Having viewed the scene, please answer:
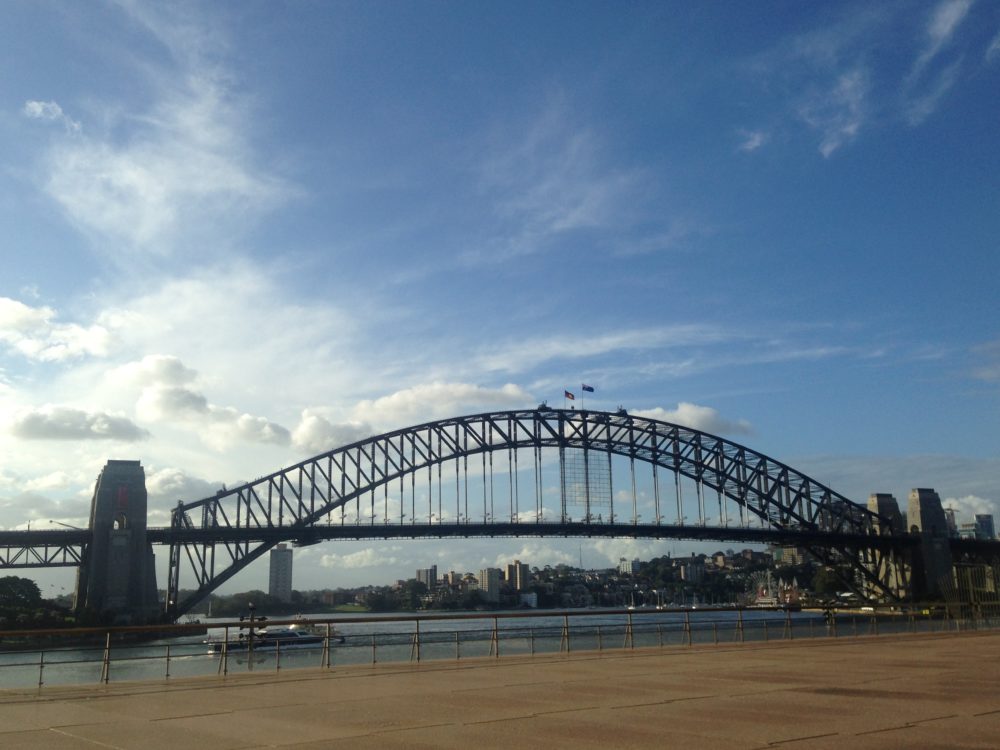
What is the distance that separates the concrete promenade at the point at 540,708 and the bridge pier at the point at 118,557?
6715 cm

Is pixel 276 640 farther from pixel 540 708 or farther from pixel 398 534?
pixel 398 534

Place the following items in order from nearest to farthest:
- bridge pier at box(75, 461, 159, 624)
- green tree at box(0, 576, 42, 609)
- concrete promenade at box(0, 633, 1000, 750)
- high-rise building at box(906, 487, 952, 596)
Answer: concrete promenade at box(0, 633, 1000, 750) < bridge pier at box(75, 461, 159, 624) < green tree at box(0, 576, 42, 609) < high-rise building at box(906, 487, 952, 596)

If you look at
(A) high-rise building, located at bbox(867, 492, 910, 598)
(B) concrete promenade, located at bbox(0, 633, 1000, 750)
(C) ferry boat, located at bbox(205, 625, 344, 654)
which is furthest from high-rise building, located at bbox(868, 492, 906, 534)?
(B) concrete promenade, located at bbox(0, 633, 1000, 750)

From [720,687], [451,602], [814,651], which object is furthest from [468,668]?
[451,602]

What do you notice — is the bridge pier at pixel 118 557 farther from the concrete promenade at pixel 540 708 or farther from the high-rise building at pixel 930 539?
the high-rise building at pixel 930 539

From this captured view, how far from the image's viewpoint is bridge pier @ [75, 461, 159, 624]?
82625 millimetres

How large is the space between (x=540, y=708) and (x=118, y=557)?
259 feet

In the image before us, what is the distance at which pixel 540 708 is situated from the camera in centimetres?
1491

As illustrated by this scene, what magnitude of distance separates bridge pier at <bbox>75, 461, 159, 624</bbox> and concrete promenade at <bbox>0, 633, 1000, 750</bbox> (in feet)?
220

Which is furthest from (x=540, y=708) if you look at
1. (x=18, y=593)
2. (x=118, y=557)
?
(x=18, y=593)

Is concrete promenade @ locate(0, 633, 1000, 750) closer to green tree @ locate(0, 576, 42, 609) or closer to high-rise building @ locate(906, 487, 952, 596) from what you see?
green tree @ locate(0, 576, 42, 609)

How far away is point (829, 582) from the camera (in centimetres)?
A: 17000

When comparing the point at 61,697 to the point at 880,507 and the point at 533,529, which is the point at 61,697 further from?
the point at 880,507

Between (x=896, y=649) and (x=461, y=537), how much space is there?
70526 mm
